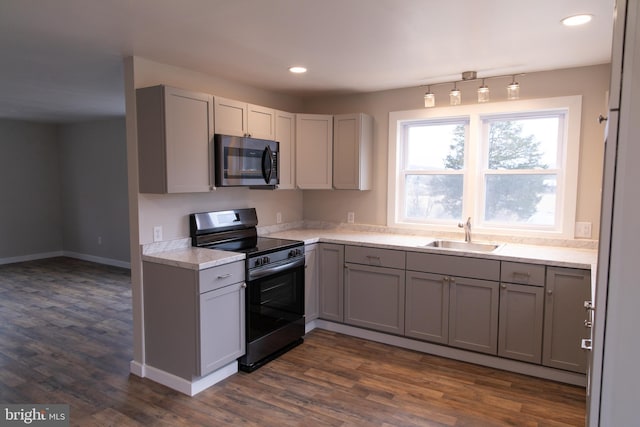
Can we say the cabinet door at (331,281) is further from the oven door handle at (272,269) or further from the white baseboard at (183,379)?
the white baseboard at (183,379)

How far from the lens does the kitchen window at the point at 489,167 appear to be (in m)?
3.46

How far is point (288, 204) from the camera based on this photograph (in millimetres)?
4590

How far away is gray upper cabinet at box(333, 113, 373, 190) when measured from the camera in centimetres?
410

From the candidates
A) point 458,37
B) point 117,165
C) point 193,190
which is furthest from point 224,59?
point 117,165

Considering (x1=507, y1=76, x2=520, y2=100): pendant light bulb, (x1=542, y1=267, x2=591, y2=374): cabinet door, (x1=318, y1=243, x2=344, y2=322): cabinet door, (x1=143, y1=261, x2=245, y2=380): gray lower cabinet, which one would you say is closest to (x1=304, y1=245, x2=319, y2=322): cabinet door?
(x1=318, y1=243, x2=344, y2=322): cabinet door

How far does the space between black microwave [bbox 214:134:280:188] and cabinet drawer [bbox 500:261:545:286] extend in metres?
2.08

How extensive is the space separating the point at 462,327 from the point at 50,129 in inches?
292

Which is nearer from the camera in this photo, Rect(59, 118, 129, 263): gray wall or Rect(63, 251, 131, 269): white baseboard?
Rect(59, 118, 129, 263): gray wall

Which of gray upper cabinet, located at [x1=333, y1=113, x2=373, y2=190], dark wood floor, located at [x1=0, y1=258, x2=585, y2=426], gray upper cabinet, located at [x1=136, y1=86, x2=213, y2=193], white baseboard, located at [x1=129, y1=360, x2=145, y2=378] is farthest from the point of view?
gray upper cabinet, located at [x1=333, y1=113, x2=373, y2=190]

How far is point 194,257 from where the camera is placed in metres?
2.93

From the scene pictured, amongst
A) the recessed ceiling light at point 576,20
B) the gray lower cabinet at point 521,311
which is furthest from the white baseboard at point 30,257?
the recessed ceiling light at point 576,20

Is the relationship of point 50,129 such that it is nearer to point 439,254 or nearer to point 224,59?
point 224,59

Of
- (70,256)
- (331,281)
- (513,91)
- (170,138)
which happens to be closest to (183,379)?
(331,281)

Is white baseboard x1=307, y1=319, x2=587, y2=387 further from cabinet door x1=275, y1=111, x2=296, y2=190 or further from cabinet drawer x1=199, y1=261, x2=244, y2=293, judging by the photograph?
cabinet door x1=275, y1=111, x2=296, y2=190
